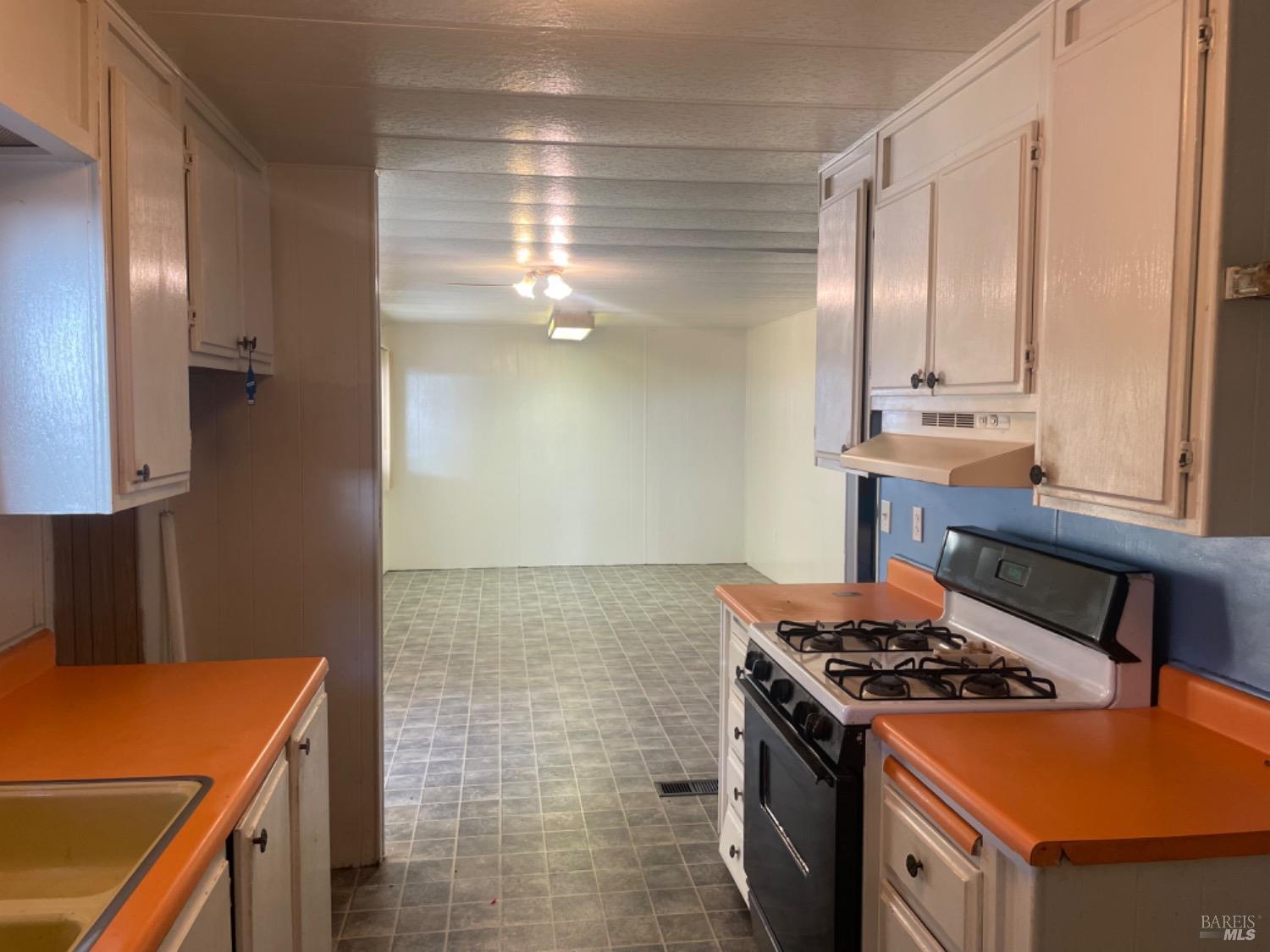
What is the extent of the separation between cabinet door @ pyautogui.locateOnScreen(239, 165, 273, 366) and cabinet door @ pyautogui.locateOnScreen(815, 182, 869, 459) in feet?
5.82

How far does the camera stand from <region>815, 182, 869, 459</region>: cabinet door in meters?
2.61

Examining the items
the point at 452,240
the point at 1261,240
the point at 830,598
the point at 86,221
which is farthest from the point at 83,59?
the point at 452,240

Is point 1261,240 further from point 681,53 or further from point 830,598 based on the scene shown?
point 830,598

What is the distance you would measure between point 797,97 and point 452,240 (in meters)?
2.27

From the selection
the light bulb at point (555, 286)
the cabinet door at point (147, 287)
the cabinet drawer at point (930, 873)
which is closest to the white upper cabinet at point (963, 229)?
the cabinet drawer at point (930, 873)

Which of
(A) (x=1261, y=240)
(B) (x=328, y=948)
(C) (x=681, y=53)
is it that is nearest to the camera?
(A) (x=1261, y=240)

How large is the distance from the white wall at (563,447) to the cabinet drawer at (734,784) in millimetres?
5873

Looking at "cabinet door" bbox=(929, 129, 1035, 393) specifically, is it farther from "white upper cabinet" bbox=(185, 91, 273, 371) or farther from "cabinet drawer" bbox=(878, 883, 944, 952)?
"white upper cabinet" bbox=(185, 91, 273, 371)

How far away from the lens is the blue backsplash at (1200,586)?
156 cm

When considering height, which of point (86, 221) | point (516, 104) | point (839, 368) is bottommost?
point (839, 368)

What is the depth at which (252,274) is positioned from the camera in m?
2.65

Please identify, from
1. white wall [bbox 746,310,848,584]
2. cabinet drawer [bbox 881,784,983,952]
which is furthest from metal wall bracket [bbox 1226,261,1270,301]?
white wall [bbox 746,310,848,584]

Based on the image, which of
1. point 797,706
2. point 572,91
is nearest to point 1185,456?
point 797,706

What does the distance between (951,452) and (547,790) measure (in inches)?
91.1
